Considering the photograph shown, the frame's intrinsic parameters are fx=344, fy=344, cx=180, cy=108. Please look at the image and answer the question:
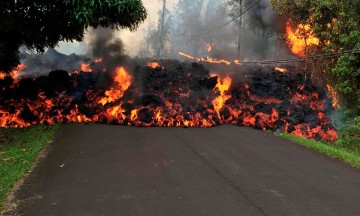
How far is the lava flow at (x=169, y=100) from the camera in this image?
1499 centimetres

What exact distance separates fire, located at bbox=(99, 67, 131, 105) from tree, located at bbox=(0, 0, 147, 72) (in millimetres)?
4048

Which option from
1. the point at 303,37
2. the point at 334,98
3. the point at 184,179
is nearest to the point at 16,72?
the point at 184,179

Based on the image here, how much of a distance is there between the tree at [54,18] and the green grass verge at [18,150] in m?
2.95

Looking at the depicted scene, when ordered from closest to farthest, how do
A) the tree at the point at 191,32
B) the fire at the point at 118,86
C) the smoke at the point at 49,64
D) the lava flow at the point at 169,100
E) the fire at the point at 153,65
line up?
the lava flow at the point at 169,100 → the fire at the point at 118,86 → the smoke at the point at 49,64 → the fire at the point at 153,65 → the tree at the point at 191,32

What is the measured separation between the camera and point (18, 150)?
9.87 m

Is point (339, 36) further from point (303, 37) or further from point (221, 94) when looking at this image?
point (221, 94)

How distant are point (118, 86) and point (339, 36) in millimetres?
11191

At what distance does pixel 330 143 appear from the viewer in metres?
15.0

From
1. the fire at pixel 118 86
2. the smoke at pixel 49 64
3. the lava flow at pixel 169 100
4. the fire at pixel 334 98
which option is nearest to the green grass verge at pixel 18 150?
the lava flow at pixel 169 100

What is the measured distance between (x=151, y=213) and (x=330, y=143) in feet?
37.9

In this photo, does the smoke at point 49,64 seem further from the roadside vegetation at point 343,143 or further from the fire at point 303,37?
the fire at point 303,37

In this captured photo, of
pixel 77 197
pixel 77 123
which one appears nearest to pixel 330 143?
pixel 77 123

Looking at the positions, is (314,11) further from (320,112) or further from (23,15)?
(23,15)

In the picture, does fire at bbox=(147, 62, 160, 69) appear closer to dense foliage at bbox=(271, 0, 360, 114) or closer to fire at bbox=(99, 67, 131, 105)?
fire at bbox=(99, 67, 131, 105)
